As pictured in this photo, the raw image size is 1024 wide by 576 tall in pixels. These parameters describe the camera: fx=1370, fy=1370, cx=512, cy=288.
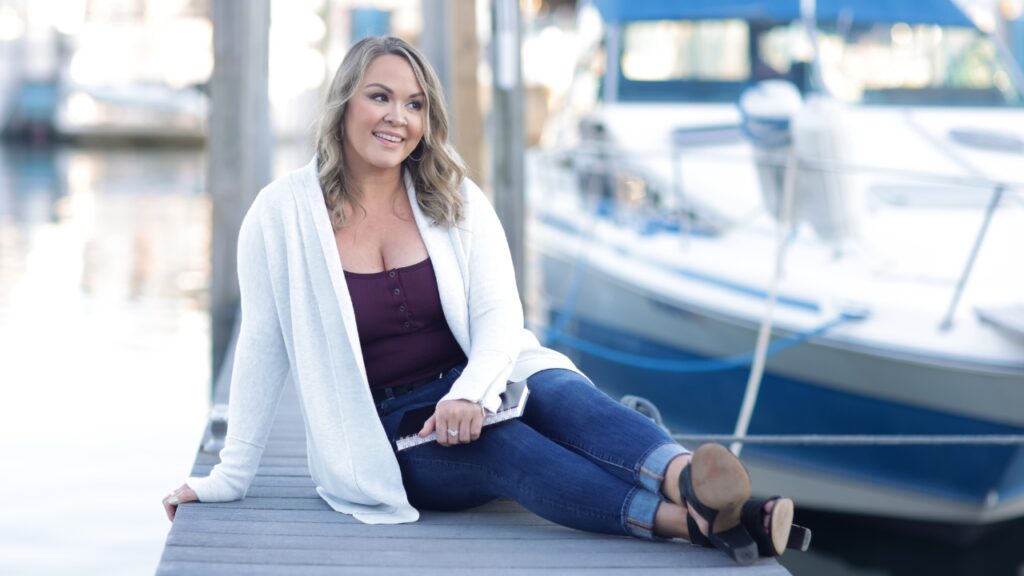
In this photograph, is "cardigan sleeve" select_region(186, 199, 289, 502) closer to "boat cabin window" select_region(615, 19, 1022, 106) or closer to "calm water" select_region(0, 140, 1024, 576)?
"calm water" select_region(0, 140, 1024, 576)

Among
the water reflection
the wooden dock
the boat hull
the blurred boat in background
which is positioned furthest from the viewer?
the water reflection

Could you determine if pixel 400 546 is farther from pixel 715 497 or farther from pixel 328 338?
pixel 715 497

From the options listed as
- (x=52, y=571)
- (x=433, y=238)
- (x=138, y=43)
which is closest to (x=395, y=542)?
(x=433, y=238)

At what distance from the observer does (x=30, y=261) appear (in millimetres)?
12555

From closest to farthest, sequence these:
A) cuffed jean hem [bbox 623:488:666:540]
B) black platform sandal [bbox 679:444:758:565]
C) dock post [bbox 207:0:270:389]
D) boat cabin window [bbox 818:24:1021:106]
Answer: black platform sandal [bbox 679:444:758:565] < cuffed jean hem [bbox 623:488:666:540] < dock post [bbox 207:0:270:389] < boat cabin window [bbox 818:24:1021:106]

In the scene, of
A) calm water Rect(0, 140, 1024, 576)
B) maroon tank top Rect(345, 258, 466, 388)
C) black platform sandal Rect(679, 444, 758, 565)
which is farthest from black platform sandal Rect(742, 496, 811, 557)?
calm water Rect(0, 140, 1024, 576)

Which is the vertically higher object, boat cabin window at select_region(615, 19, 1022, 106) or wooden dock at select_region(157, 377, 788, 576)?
boat cabin window at select_region(615, 19, 1022, 106)

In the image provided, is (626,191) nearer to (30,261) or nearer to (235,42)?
(235,42)

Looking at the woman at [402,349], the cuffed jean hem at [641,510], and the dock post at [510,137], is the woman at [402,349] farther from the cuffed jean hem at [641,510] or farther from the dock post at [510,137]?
the dock post at [510,137]

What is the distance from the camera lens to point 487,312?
10.6 ft

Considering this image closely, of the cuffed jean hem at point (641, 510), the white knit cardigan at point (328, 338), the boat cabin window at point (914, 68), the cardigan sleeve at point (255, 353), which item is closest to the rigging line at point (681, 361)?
the boat cabin window at point (914, 68)

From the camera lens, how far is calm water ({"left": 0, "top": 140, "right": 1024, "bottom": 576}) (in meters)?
5.71

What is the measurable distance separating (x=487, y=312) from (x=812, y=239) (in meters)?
3.33

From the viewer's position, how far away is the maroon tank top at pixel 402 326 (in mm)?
3172
